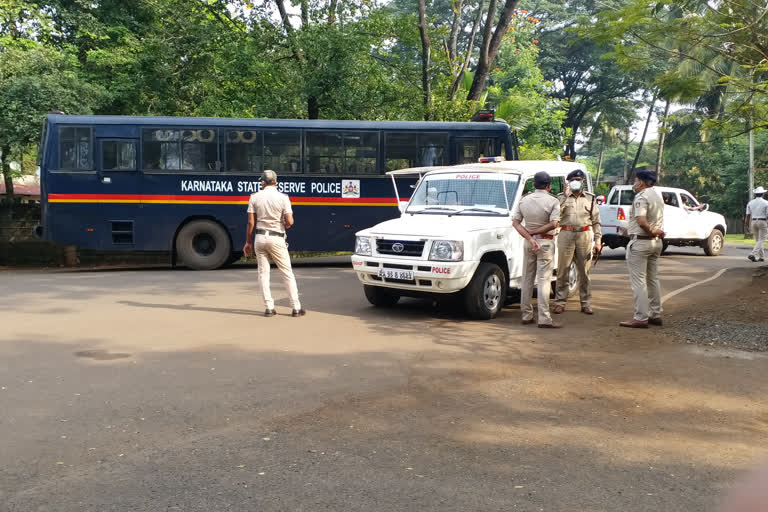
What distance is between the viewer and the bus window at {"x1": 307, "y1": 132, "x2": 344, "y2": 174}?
17109mm

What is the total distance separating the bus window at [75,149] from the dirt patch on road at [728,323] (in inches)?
498

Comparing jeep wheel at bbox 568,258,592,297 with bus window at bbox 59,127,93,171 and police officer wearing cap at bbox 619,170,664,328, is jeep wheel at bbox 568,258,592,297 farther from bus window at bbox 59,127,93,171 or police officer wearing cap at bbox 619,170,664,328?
bus window at bbox 59,127,93,171

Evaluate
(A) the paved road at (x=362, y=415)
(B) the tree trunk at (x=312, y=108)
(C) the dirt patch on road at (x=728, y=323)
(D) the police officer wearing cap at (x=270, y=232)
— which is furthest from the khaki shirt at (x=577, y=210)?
(B) the tree trunk at (x=312, y=108)

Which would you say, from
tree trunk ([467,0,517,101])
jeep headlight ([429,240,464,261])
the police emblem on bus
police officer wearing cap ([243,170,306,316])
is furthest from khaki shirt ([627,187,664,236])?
tree trunk ([467,0,517,101])

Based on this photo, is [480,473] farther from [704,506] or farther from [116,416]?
[116,416]

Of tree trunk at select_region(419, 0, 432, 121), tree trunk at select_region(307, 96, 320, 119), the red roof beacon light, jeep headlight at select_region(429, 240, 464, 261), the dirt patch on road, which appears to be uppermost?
tree trunk at select_region(419, 0, 432, 121)

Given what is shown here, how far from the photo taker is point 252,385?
6203 millimetres

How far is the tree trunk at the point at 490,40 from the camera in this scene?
20.0 meters

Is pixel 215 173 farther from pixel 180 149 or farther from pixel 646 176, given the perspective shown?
pixel 646 176

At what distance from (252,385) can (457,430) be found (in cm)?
200

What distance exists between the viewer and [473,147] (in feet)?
56.7

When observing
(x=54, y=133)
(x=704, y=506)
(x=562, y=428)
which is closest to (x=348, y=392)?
(x=562, y=428)

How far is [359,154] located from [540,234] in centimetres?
862

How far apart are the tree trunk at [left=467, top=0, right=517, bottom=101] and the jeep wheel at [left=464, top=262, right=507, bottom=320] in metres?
12.1
